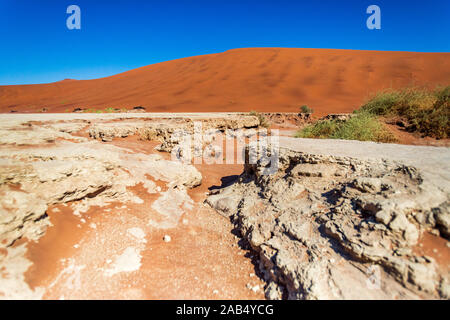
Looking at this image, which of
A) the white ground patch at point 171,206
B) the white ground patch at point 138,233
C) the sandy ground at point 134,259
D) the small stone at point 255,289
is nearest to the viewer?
the sandy ground at point 134,259

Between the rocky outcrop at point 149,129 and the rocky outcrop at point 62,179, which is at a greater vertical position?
the rocky outcrop at point 149,129

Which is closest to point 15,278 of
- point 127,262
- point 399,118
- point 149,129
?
point 127,262

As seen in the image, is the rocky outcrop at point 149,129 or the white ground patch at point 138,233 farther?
the rocky outcrop at point 149,129

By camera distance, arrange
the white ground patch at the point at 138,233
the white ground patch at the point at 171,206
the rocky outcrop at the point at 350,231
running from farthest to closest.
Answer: the white ground patch at the point at 171,206 < the white ground patch at the point at 138,233 < the rocky outcrop at the point at 350,231

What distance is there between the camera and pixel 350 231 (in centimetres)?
163

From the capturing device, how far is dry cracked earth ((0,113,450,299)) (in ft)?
A: 4.68

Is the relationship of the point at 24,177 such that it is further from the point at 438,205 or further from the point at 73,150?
the point at 438,205

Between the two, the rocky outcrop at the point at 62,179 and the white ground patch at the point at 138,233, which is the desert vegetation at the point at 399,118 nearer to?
the rocky outcrop at the point at 62,179

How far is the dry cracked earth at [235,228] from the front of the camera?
56.1 inches

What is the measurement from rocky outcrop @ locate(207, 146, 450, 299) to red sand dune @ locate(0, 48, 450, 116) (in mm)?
14353

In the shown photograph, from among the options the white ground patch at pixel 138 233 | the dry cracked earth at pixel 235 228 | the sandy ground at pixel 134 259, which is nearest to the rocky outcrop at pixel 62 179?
the dry cracked earth at pixel 235 228

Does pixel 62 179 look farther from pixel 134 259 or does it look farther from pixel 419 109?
pixel 419 109

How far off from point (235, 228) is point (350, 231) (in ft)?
3.98
